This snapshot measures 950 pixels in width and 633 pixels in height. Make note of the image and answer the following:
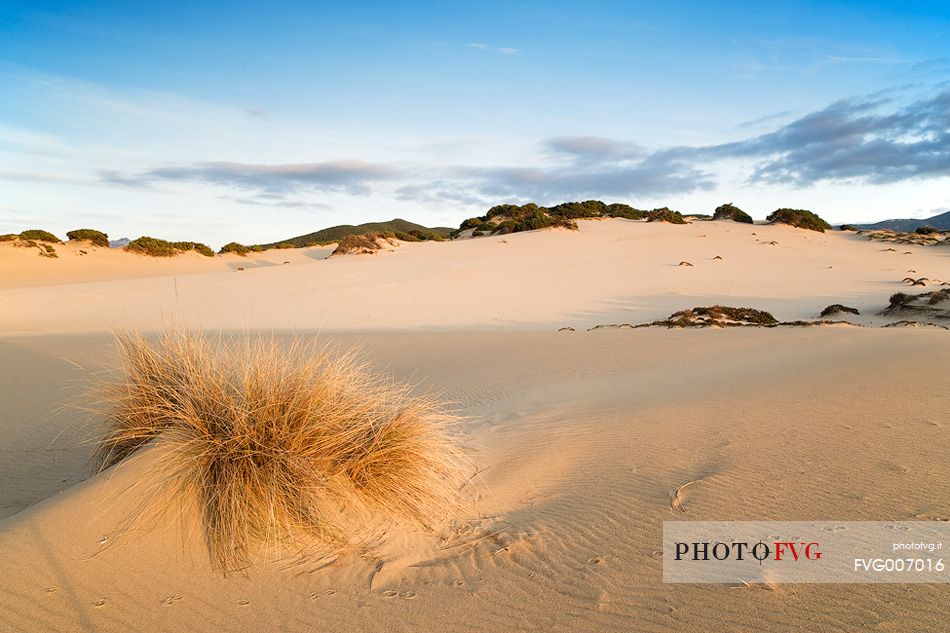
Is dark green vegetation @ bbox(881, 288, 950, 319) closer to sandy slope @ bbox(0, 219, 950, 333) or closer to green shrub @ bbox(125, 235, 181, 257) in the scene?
sandy slope @ bbox(0, 219, 950, 333)

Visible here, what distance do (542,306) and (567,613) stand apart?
696 inches

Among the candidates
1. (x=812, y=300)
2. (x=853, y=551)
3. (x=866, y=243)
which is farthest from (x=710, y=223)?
(x=853, y=551)

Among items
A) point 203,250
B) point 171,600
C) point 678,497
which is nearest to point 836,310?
point 678,497

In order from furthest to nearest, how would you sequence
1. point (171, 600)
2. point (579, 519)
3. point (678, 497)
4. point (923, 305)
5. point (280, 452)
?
→ point (923, 305), point (678, 497), point (579, 519), point (280, 452), point (171, 600)

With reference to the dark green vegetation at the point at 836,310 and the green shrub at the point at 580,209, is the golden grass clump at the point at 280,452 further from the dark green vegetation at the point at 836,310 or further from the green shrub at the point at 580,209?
the green shrub at the point at 580,209

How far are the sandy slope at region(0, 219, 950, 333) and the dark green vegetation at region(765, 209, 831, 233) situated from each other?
1.44m

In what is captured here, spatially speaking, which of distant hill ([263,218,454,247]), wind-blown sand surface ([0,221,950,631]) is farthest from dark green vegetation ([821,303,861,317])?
distant hill ([263,218,454,247])

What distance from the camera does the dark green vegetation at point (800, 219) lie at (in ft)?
115

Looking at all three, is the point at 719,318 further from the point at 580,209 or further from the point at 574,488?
the point at 580,209

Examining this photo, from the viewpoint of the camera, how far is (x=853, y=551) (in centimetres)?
312

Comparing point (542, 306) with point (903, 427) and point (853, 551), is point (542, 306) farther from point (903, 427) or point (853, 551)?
point (853, 551)

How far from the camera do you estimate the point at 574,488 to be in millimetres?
4457

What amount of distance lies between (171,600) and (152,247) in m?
40.1

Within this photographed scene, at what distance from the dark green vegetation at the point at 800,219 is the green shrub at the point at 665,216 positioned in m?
5.32
